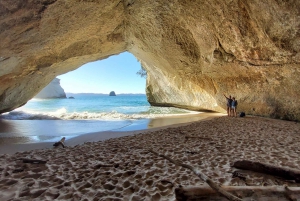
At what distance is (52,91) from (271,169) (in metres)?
82.2

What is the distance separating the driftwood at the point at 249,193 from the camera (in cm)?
174

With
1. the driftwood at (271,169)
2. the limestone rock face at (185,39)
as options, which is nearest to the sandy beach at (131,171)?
the driftwood at (271,169)

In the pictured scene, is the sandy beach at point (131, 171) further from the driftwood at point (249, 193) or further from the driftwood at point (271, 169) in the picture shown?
the driftwood at point (249, 193)

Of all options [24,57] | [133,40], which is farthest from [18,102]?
[133,40]

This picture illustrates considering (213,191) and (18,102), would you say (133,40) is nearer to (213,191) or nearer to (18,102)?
(18,102)

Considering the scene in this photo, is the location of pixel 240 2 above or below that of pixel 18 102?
above

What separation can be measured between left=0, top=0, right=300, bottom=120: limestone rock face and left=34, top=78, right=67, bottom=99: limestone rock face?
6736 cm

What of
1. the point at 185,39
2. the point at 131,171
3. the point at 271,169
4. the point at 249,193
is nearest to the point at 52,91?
the point at 185,39

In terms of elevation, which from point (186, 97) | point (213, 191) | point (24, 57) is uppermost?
point (24, 57)

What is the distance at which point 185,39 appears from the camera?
1003 cm

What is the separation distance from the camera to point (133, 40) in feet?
37.3

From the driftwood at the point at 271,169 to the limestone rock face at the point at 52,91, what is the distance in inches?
3171

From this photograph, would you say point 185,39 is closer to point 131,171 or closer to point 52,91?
point 131,171

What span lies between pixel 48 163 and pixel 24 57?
705 cm
